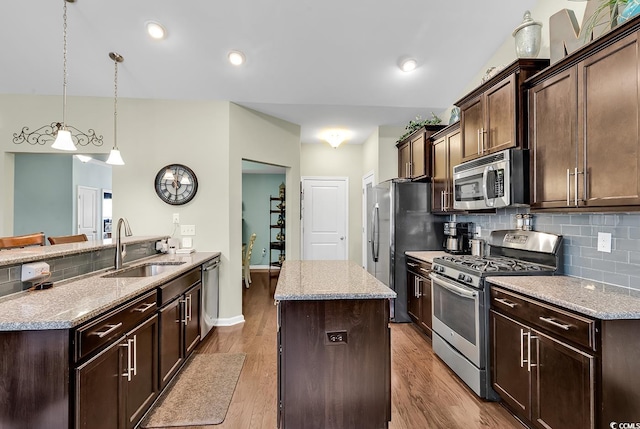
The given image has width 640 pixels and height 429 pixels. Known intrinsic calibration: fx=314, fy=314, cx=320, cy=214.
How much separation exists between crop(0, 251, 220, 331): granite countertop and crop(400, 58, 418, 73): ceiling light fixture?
311 cm

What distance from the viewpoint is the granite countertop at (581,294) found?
147 centimetres

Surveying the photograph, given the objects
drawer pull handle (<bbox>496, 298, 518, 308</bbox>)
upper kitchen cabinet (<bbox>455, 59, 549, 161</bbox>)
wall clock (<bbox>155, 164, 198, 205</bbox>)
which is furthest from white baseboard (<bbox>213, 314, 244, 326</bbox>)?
upper kitchen cabinet (<bbox>455, 59, 549, 161</bbox>)

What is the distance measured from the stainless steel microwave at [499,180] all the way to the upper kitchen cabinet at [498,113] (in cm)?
8

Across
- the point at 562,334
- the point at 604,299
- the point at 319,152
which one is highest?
the point at 319,152

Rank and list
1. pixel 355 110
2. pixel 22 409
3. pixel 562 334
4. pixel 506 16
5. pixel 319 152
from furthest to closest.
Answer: pixel 319 152 < pixel 355 110 < pixel 506 16 < pixel 562 334 < pixel 22 409

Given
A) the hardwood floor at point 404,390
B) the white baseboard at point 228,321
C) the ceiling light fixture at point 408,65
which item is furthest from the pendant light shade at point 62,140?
the ceiling light fixture at point 408,65

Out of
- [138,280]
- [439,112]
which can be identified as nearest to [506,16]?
[439,112]

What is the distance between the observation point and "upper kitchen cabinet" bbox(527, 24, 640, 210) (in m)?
1.59

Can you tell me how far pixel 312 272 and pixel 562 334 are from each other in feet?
4.96

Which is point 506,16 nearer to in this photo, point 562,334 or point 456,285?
point 456,285

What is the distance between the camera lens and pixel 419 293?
3498mm

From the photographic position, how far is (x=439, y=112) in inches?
167

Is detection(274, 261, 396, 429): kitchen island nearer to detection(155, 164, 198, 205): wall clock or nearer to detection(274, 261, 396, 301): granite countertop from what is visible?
detection(274, 261, 396, 301): granite countertop

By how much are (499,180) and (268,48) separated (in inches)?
98.8
